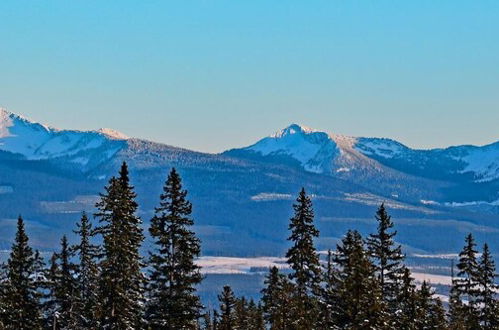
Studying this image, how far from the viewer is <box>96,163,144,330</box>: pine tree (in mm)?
70312

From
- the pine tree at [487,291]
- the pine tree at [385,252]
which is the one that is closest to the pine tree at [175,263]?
the pine tree at [385,252]

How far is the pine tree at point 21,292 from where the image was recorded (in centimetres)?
8250

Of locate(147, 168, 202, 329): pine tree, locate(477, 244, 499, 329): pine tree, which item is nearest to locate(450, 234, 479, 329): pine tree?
locate(477, 244, 499, 329): pine tree

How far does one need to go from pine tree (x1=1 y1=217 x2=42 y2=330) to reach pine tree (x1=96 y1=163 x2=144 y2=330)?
1249cm

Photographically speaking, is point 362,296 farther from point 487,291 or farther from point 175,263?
point 487,291

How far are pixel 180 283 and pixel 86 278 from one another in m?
15.3

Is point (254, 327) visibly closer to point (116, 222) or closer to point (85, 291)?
point (85, 291)

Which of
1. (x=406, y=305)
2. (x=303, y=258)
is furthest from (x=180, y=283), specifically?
(x=406, y=305)

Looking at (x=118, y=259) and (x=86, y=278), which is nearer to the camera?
(x=118, y=259)

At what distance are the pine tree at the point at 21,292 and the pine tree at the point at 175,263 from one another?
13.6 metres

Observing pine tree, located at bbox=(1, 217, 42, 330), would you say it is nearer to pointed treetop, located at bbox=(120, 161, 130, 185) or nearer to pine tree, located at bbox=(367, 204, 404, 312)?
pointed treetop, located at bbox=(120, 161, 130, 185)

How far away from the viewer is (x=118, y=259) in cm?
7038

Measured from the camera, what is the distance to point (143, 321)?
72.9m

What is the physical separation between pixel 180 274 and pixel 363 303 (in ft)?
33.3
